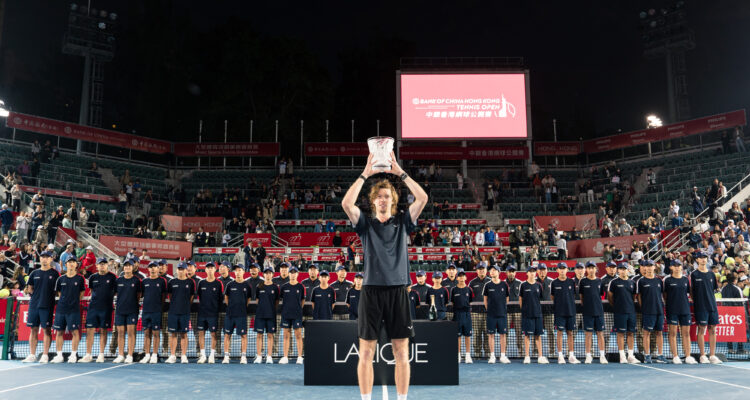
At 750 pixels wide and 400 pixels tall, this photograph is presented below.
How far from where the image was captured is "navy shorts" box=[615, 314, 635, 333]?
11.5m

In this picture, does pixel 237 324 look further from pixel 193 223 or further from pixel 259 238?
pixel 193 223

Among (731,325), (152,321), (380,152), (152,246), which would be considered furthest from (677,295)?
A: (152,246)

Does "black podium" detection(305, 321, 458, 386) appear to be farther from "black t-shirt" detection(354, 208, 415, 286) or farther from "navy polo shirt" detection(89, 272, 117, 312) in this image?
"navy polo shirt" detection(89, 272, 117, 312)

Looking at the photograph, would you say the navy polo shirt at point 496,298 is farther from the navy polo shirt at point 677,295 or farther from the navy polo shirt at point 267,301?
the navy polo shirt at point 267,301

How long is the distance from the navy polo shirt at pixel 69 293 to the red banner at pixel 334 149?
2513 cm

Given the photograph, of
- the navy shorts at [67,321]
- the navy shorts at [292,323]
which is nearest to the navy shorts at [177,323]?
the navy shorts at [67,321]

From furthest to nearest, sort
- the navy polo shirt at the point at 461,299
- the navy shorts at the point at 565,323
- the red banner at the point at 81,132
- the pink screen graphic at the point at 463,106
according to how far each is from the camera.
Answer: the pink screen graphic at the point at 463,106 → the red banner at the point at 81,132 → the navy polo shirt at the point at 461,299 → the navy shorts at the point at 565,323

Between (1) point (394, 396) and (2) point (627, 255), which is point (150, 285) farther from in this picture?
(2) point (627, 255)

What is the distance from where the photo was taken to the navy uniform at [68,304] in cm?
1130

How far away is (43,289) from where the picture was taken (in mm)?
11453

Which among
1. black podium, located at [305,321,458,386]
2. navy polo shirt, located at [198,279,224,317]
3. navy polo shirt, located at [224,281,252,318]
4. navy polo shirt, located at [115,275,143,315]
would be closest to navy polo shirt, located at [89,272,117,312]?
navy polo shirt, located at [115,275,143,315]

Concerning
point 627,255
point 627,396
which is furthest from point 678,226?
point 627,396

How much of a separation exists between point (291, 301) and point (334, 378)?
3.26m

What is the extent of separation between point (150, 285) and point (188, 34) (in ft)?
132
